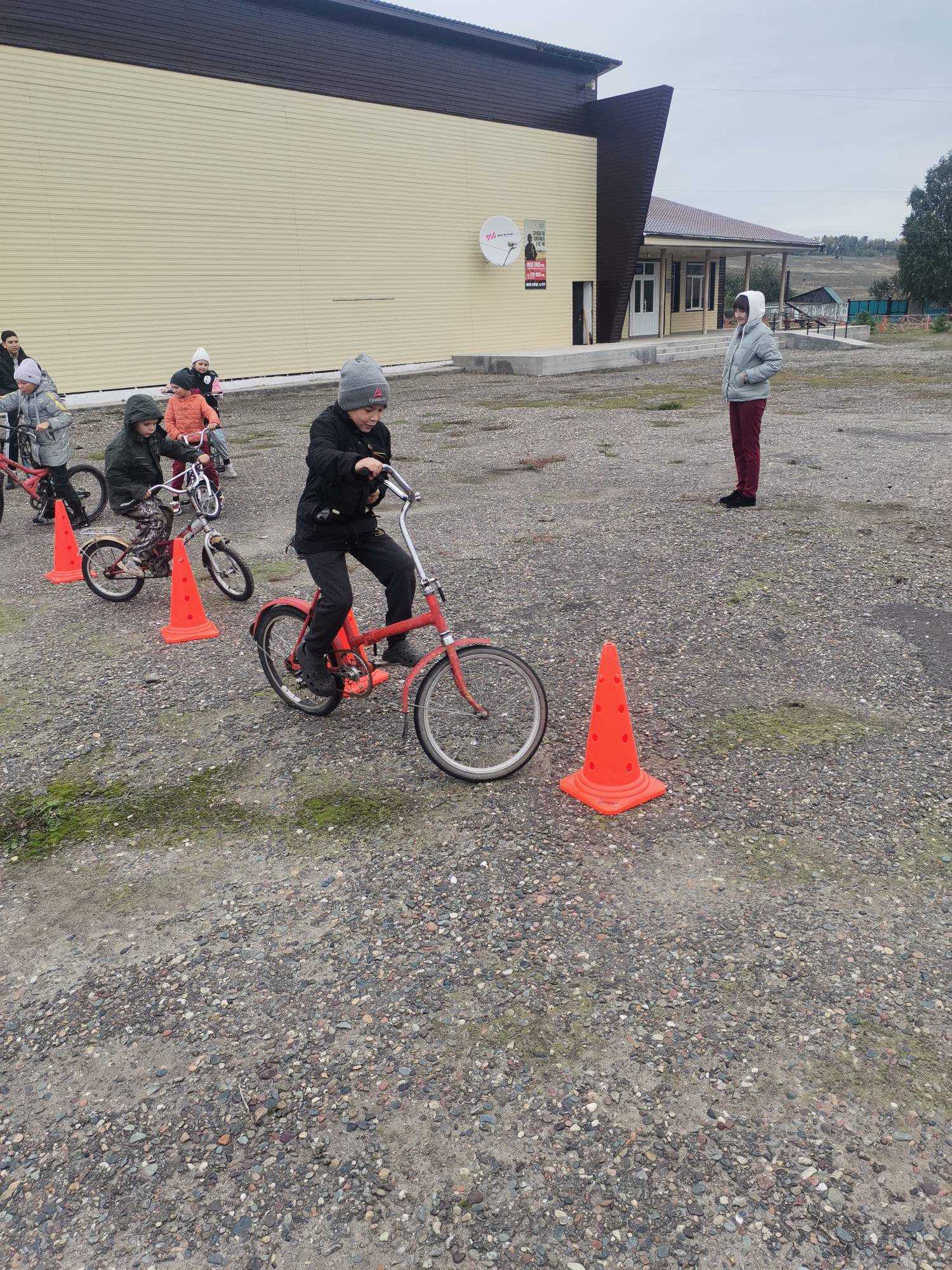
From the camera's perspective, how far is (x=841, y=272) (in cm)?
13575

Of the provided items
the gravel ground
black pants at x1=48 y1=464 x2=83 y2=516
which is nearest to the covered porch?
black pants at x1=48 y1=464 x2=83 y2=516

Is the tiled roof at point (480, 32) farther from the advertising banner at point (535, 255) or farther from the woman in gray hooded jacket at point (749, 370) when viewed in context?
the woman in gray hooded jacket at point (749, 370)

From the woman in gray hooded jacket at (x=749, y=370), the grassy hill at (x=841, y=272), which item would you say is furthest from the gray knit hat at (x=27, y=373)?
the grassy hill at (x=841, y=272)

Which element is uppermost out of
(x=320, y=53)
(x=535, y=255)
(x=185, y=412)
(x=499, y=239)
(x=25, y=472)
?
(x=320, y=53)

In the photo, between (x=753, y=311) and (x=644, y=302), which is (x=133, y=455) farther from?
(x=644, y=302)

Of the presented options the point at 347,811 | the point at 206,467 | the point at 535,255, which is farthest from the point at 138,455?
the point at 535,255

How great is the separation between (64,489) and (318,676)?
6635 millimetres

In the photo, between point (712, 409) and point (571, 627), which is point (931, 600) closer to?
point (571, 627)

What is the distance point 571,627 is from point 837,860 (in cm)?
288

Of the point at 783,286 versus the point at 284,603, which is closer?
the point at 284,603

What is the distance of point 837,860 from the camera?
11.3 feet

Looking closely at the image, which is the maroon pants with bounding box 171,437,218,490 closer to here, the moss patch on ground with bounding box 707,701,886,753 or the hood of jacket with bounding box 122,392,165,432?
the hood of jacket with bounding box 122,392,165,432

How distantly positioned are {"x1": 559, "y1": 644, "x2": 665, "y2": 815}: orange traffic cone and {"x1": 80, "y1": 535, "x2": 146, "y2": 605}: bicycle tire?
15.4ft

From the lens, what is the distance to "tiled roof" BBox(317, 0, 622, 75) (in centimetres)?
2428
